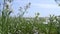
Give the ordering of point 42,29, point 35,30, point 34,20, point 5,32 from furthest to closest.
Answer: point 34,20, point 42,29, point 35,30, point 5,32

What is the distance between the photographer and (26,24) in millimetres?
3469

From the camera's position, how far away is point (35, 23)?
3523 mm

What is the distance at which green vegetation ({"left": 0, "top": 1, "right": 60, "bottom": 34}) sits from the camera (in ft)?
9.19

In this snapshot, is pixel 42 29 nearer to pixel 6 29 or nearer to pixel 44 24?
pixel 44 24

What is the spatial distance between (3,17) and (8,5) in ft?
0.55

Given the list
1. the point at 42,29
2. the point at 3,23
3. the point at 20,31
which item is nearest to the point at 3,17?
the point at 3,23

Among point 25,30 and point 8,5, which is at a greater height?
point 8,5

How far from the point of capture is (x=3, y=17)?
9.18 feet

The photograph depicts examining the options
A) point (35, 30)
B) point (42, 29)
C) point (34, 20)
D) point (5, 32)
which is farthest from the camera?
point (34, 20)

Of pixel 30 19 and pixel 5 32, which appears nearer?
pixel 5 32

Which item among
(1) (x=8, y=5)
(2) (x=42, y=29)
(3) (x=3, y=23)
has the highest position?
(1) (x=8, y=5)

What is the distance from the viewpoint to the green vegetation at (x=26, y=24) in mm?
2801

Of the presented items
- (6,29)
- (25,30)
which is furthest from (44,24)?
(6,29)

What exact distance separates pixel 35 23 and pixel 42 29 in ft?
0.74
